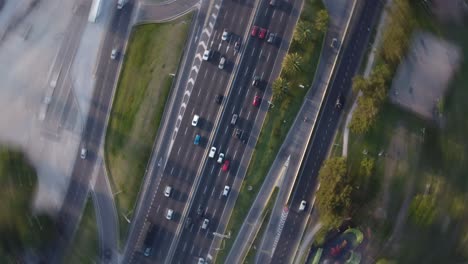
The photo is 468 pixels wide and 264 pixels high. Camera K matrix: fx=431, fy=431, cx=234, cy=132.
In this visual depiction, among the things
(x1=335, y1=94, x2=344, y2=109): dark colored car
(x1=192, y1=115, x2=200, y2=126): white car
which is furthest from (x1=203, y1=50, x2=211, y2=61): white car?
(x1=335, y1=94, x2=344, y2=109): dark colored car

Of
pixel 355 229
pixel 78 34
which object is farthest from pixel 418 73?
pixel 78 34

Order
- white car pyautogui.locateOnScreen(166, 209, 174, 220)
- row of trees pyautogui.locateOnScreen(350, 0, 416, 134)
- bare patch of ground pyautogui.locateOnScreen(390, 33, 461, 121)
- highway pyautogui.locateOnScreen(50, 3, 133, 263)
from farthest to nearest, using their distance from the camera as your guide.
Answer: bare patch of ground pyautogui.locateOnScreen(390, 33, 461, 121) < highway pyautogui.locateOnScreen(50, 3, 133, 263) < white car pyautogui.locateOnScreen(166, 209, 174, 220) < row of trees pyautogui.locateOnScreen(350, 0, 416, 134)

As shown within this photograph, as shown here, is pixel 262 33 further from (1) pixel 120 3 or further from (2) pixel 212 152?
(1) pixel 120 3

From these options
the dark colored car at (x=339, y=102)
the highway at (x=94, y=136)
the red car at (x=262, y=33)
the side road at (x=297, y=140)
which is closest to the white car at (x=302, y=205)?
the side road at (x=297, y=140)

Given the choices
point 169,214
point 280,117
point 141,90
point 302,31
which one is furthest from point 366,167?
point 141,90

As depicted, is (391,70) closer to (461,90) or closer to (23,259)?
(461,90)

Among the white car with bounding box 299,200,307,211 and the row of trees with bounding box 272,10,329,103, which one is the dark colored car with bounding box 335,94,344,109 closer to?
the row of trees with bounding box 272,10,329,103

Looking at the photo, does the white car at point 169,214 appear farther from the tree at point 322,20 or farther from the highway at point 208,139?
the tree at point 322,20
